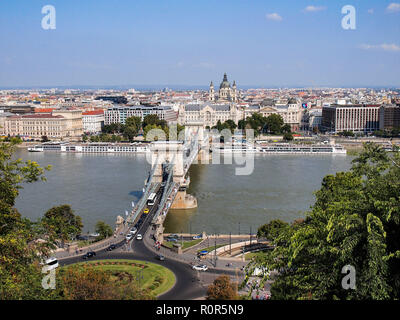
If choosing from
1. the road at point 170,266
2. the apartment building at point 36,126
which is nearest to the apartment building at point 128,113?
the apartment building at point 36,126

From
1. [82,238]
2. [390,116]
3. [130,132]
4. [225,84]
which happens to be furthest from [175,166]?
[225,84]

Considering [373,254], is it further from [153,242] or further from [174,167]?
[174,167]

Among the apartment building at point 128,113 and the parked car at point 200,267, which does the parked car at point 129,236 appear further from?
the apartment building at point 128,113

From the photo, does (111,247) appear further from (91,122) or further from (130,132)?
(91,122)

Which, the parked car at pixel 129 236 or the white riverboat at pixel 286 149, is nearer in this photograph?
the parked car at pixel 129 236

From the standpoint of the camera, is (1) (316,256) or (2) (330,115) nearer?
(1) (316,256)
